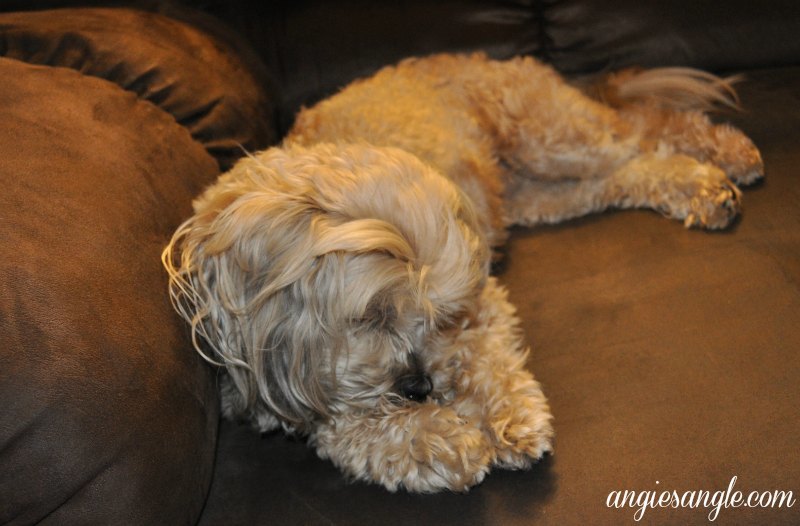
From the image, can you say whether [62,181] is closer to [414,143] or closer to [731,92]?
[414,143]

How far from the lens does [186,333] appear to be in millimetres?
1709

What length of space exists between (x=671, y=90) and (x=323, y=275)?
1876mm

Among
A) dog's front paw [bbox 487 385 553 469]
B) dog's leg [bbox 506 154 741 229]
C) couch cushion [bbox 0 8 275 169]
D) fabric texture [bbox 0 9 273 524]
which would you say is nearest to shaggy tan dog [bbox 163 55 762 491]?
dog's front paw [bbox 487 385 553 469]

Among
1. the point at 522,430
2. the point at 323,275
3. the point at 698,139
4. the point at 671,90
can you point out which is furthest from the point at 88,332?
the point at 671,90

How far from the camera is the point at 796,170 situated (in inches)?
96.6

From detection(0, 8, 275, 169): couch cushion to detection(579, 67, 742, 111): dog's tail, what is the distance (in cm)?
139

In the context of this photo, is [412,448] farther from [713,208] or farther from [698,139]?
[698,139]

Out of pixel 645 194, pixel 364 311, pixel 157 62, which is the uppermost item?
pixel 157 62

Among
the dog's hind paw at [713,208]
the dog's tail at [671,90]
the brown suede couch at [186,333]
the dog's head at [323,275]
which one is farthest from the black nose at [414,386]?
the dog's tail at [671,90]

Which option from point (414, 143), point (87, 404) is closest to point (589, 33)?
point (414, 143)

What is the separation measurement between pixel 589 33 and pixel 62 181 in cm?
236

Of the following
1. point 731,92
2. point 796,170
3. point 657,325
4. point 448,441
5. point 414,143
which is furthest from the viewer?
point 731,92

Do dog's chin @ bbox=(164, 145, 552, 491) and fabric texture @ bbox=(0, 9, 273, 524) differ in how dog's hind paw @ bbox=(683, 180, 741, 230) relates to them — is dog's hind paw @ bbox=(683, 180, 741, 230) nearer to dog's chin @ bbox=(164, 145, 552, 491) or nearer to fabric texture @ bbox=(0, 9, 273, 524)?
dog's chin @ bbox=(164, 145, 552, 491)

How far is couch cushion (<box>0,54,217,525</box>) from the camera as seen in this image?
1.30m
